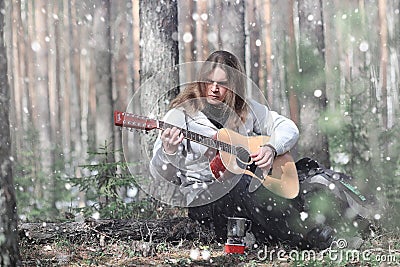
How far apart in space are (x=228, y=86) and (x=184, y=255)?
1247 millimetres

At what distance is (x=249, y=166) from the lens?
3.97 metres

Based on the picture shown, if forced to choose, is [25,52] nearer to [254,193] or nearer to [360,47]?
[360,47]

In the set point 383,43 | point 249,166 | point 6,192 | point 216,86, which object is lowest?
point 6,192

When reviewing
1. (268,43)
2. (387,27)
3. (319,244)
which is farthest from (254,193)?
(387,27)

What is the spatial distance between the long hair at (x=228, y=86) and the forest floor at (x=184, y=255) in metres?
1.01

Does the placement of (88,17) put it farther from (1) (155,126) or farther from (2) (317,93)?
(1) (155,126)

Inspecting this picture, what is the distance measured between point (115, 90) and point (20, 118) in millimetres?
3076

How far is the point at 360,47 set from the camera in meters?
15.1

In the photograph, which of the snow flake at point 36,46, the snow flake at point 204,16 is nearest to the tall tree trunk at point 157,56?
the snow flake at point 204,16

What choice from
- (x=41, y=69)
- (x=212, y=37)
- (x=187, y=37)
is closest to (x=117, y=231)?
(x=212, y=37)

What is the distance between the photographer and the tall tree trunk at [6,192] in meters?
3.05

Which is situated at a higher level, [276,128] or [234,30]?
[234,30]

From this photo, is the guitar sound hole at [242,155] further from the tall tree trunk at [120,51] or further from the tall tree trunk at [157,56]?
the tall tree trunk at [120,51]

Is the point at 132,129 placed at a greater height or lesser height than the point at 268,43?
lesser
